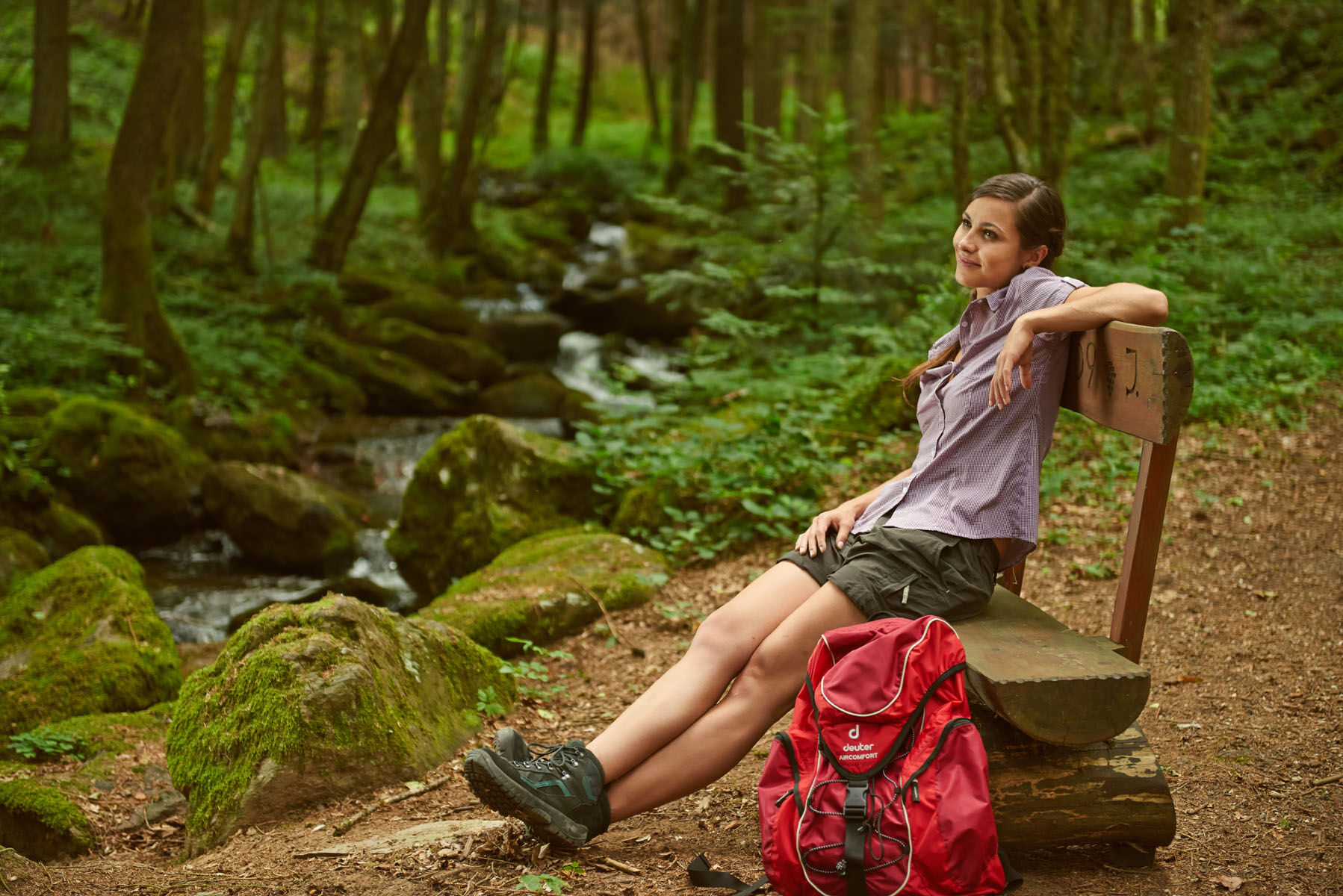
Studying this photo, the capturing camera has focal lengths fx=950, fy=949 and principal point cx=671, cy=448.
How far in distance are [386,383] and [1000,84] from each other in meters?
7.94

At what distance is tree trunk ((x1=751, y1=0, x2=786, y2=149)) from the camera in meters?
17.5

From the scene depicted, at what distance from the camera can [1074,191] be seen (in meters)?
12.8

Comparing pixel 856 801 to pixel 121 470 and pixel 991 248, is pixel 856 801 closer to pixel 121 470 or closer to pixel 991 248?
pixel 991 248

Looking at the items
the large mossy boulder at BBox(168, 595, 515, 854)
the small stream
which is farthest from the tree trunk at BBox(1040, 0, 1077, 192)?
the large mossy boulder at BBox(168, 595, 515, 854)

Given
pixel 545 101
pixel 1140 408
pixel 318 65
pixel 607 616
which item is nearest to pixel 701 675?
pixel 1140 408

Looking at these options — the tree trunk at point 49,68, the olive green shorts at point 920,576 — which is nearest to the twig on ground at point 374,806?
the olive green shorts at point 920,576

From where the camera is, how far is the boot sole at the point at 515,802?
259 cm

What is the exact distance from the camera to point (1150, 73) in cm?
1465

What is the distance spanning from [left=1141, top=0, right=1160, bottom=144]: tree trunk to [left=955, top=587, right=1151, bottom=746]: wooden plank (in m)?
14.7

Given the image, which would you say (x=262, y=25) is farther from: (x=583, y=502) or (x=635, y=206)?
(x=583, y=502)

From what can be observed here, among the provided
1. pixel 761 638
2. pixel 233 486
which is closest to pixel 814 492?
pixel 761 638

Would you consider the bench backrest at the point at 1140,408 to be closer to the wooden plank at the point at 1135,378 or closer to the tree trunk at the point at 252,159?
the wooden plank at the point at 1135,378

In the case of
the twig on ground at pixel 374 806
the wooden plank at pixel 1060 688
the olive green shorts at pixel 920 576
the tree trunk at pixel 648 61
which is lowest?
the twig on ground at pixel 374 806

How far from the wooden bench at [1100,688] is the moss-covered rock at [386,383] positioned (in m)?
10.4
